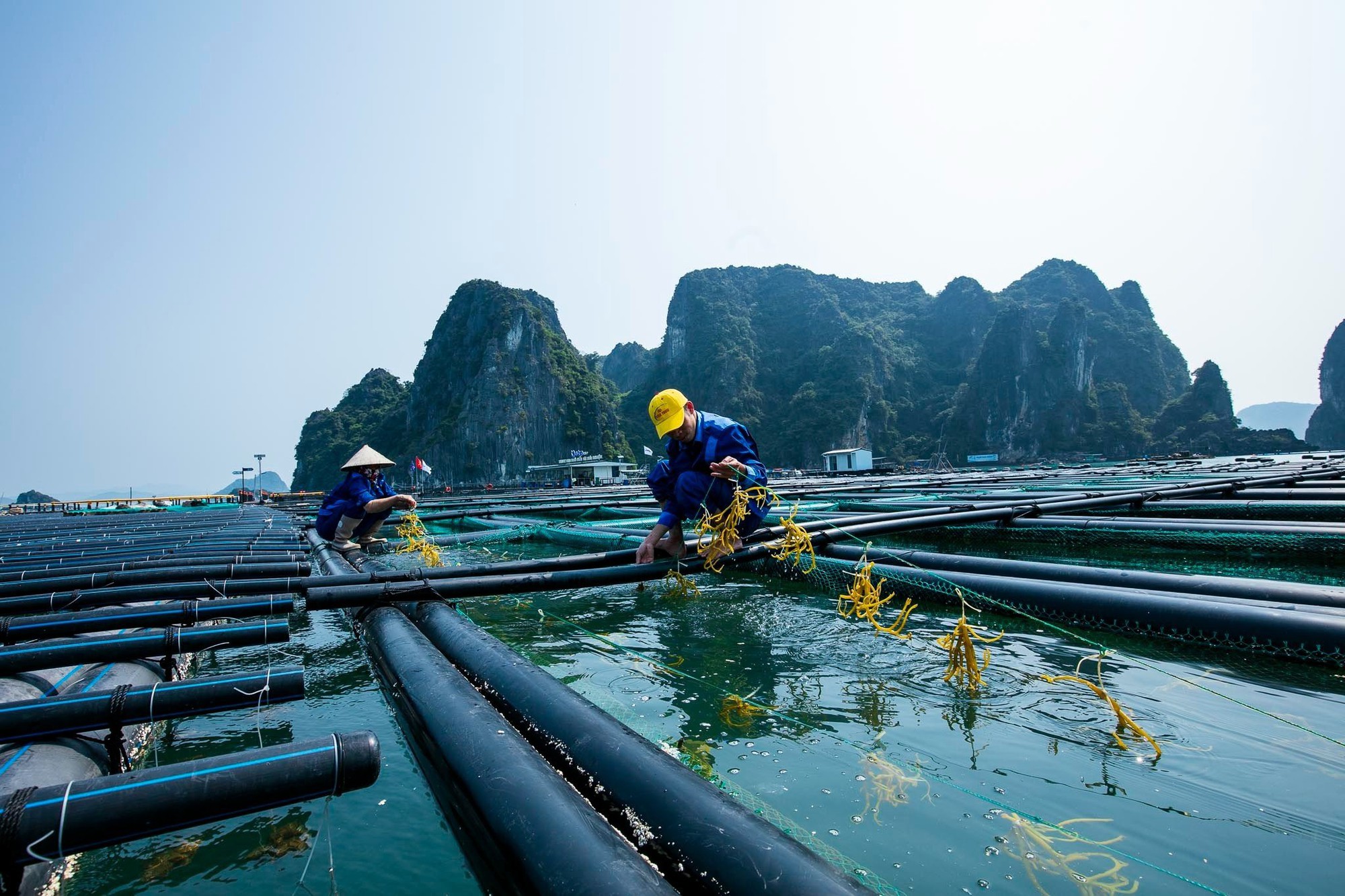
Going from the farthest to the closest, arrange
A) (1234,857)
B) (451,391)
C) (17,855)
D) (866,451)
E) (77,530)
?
(451,391)
(866,451)
(77,530)
(1234,857)
(17,855)

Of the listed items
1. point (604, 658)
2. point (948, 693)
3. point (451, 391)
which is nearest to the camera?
point (948, 693)

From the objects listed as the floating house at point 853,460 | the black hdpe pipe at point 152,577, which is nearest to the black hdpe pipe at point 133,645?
the black hdpe pipe at point 152,577

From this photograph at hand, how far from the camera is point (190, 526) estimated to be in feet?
32.4

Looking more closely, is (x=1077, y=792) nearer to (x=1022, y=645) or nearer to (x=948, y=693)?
(x=948, y=693)

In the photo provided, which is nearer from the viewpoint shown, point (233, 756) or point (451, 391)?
point (233, 756)

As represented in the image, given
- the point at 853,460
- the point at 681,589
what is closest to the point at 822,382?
the point at 853,460

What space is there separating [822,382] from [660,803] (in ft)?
322

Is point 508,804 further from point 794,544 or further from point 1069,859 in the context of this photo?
point 794,544

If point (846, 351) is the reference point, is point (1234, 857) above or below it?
below

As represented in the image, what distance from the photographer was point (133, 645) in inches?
75.5

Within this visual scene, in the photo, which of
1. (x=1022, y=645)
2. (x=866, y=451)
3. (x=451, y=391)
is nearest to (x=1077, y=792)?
(x=1022, y=645)

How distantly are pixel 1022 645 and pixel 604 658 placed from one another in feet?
6.39

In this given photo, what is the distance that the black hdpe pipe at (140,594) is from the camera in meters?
2.78

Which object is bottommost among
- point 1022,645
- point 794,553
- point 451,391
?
point 1022,645
